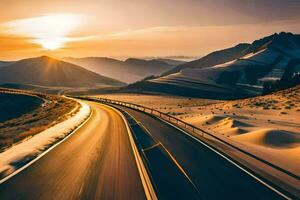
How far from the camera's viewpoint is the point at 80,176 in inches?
532

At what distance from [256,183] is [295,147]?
403 inches

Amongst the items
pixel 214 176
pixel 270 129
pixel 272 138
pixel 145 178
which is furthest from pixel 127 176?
pixel 270 129

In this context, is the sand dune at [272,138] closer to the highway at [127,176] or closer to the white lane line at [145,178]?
the highway at [127,176]

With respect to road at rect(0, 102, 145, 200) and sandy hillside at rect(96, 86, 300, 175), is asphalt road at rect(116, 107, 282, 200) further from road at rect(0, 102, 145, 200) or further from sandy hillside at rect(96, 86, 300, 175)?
sandy hillside at rect(96, 86, 300, 175)

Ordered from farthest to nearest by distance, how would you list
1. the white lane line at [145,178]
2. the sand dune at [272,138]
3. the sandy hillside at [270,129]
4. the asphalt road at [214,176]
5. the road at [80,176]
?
the sand dune at [272,138] < the sandy hillside at [270,129] < the asphalt road at [214,176] < the road at [80,176] < the white lane line at [145,178]

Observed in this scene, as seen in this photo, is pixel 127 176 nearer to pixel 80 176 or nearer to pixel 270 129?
pixel 80 176

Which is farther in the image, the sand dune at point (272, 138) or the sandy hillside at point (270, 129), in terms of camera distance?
the sand dune at point (272, 138)

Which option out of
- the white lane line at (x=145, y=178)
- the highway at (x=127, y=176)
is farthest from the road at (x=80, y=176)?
the white lane line at (x=145, y=178)

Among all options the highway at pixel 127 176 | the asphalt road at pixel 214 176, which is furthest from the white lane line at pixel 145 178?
the asphalt road at pixel 214 176

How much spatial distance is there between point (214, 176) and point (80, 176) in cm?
523

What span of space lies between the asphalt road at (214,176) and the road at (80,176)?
2.29 metres

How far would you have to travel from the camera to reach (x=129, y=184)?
40.5ft

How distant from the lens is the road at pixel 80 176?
1118 centimetres

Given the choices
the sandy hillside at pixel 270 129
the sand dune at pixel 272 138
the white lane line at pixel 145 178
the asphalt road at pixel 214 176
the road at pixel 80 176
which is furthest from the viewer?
the sand dune at pixel 272 138
